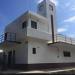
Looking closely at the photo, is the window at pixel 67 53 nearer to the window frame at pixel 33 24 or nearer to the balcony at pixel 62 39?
the balcony at pixel 62 39

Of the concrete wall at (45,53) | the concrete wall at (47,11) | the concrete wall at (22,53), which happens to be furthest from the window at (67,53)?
the concrete wall at (22,53)

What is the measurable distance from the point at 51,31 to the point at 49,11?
3.59m

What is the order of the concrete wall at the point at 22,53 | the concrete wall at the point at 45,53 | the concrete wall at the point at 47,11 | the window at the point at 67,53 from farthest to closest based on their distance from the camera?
the window at the point at 67,53 → the concrete wall at the point at 47,11 → the concrete wall at the point at 45,53 → the concrete wall at the point at 22,53

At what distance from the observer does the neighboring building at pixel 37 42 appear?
17156 mm

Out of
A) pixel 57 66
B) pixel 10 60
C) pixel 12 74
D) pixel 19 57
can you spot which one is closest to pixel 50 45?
pixel 57 66

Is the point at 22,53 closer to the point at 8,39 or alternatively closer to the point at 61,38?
the point at 8,39

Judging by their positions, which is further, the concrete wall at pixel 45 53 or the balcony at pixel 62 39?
the balcony at pixel 62 39

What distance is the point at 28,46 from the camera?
17.0 m

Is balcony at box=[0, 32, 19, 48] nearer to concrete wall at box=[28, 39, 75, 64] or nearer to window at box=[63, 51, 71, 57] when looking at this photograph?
concrete wall at box=[28, 39, 75, 64]

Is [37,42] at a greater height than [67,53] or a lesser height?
greater

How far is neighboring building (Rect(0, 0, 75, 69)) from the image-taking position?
17.2 meters

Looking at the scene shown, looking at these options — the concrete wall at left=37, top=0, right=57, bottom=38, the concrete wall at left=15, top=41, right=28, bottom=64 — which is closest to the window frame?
the concrete wall at left=15, top=41, right=28, bottom=64

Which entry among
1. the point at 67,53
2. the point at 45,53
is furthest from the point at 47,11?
the point at 67,53

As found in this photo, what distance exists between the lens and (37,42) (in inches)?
717
